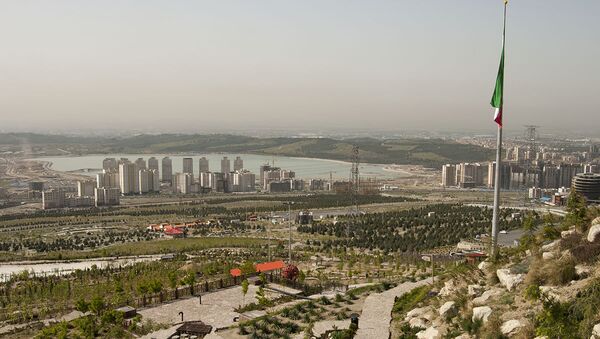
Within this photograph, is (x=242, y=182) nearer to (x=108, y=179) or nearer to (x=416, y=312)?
(x=108, y=179)

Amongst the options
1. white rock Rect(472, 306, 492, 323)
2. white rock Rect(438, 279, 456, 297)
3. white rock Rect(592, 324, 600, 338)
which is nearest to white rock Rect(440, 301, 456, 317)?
white rock Rect(472, 306, 492, 323)

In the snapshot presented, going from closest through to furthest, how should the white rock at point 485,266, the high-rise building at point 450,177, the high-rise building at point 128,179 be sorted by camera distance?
the white rock at point 485,266, the high-rise building at point 128,179, the high-rise building at point 450,177

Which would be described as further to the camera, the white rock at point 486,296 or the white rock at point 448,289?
the white rock at point 448,289

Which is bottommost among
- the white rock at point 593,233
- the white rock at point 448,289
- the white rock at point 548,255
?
the white rock at point 448,289

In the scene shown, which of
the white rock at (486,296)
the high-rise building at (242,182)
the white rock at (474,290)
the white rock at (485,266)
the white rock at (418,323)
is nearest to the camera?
the white rock at (486,296)

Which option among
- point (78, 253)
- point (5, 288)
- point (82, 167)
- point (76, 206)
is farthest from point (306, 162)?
point (5, 288)

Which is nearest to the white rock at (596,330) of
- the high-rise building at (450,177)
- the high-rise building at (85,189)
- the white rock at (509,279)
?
the white rock at (509,279)

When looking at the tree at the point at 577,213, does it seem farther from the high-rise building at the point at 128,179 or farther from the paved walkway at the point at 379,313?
the high-rise building at the point at 128,179
